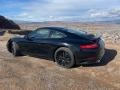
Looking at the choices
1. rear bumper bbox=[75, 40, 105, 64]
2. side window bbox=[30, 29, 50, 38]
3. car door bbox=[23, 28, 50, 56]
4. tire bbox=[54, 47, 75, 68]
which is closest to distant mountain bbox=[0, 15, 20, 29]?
car door bbox=[23, 28, 50, 56]

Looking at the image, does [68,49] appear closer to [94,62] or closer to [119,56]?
[94,62]

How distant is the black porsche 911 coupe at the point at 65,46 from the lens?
10562 mm

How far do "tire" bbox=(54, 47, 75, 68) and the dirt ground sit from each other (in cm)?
19

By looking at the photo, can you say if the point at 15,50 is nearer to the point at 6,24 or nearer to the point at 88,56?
the point at 88,56

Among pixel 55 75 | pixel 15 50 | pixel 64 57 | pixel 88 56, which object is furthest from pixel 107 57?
pixel 15 50

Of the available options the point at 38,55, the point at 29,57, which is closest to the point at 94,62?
the point at 38,55

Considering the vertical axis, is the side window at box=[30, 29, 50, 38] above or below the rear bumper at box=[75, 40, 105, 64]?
above

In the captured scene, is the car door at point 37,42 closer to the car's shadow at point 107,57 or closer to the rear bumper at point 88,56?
the rear bumper at point 88,56

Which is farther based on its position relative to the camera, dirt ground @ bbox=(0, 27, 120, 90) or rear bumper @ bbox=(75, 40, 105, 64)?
rear bumper @ bbox=(75, 40, 105, 64)

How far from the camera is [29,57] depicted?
12.7 metres

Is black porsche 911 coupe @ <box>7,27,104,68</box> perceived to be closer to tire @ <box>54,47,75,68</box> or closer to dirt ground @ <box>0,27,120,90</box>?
tire @ <box>54,47,75,68</box>

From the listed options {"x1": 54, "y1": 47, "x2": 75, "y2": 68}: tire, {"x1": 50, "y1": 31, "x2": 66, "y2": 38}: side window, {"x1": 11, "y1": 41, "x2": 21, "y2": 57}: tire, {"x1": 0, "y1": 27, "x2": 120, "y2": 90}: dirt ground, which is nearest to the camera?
{"x1": 0, "y1": 27, "x2": 120, "y2": 90}: dirt ground

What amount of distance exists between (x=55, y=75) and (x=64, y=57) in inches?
40.9

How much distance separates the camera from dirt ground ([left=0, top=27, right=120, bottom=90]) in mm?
9031
